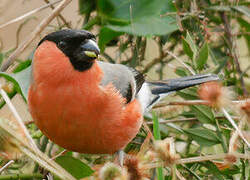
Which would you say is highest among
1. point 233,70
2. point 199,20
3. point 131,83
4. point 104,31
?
point 104,31

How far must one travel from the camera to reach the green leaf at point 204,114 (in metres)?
1.53

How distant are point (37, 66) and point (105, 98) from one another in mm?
247

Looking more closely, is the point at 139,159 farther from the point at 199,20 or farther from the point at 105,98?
the point at 199,20

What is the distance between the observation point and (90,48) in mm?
1394

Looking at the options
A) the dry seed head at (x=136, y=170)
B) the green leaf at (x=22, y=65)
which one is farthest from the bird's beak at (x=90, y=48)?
the dry seed head at (x=136, y=170)

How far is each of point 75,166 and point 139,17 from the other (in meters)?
0.65

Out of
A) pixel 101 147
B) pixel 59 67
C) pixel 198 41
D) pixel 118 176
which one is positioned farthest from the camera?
pixel 198 41

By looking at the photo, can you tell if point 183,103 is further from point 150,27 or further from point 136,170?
point 136,170

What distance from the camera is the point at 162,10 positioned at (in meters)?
1.74

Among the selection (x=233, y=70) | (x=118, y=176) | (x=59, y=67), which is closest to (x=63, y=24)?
(x=59, y=67)

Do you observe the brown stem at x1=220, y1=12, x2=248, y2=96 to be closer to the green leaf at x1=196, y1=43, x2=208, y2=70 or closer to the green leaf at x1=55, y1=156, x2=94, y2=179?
the green leaf at x1=196, y1=43, x2=208, y2=70

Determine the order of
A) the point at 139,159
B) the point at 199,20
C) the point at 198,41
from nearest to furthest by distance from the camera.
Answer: the point at 139,159, the point at 199,20, the point at 198,41

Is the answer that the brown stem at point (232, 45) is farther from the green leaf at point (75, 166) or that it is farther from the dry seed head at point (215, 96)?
the green leaf at point (75, 166)

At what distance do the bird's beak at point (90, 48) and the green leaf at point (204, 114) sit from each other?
407 millimetres
